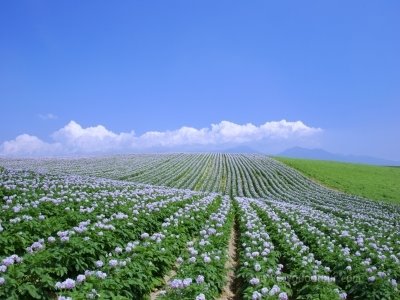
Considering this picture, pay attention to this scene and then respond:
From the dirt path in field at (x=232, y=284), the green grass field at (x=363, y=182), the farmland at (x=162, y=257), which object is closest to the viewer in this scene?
the farmland at (x=162, y=257)

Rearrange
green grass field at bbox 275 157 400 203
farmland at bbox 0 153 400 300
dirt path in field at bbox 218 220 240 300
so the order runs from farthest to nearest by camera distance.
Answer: green grass field at bbox 275 157 400 203 → dirt path in field at bbox 218 220 240 300 → farmland at bbox 0 153 400 300

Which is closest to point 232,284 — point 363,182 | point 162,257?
point 162,257

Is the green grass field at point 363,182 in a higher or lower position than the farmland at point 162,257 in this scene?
lower

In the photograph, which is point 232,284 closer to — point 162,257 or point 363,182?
point 162,257

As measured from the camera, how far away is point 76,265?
28.0 ft

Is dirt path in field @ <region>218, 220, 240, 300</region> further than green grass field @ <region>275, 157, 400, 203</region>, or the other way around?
green grass field @ <region>275, 157, 400, 203</region>

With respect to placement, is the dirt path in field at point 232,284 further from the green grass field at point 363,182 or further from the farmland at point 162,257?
the green grass field at point 363,182

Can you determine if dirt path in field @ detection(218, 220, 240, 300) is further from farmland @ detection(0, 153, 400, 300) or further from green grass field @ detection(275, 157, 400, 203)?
green grass field @ detection(275, 157, 400, 203)

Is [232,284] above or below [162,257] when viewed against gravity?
below

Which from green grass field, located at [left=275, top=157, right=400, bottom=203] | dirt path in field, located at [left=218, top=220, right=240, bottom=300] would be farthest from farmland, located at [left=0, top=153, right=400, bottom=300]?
green grass field, located at [left=275, top=157, right=400, bottom=203]

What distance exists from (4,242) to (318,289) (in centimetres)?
788

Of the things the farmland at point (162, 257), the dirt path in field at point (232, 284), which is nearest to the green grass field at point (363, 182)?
the farmland at point (162, 257)

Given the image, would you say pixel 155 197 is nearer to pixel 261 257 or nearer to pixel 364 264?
pixel 261 257

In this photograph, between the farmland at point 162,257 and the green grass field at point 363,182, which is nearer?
the farmland at point 162,257
